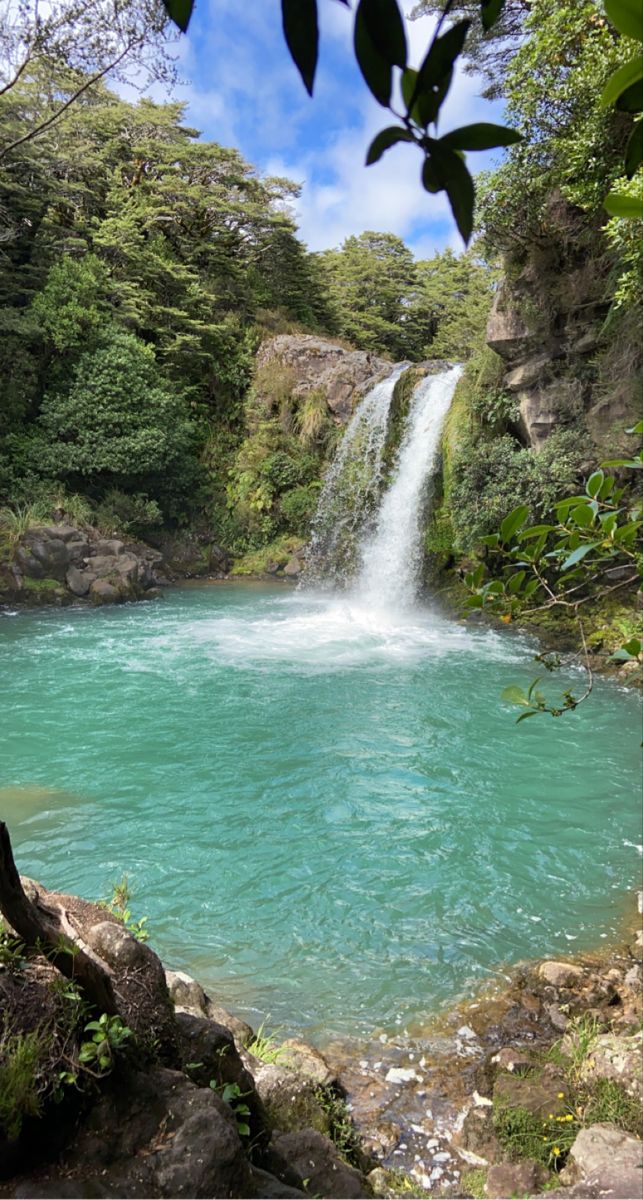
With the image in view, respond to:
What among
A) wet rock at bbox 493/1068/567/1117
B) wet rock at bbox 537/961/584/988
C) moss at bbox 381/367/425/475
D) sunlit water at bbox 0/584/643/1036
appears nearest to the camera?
wet rock at bbox 493/1068/567/1117

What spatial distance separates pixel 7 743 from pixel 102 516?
9096 mm

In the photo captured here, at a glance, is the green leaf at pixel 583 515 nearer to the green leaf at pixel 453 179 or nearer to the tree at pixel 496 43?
the green leaf at pixel 453 179

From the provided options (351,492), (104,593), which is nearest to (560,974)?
(104,593)

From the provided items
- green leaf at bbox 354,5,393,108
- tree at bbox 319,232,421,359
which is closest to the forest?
green leaf at bbox 354,5,393,108

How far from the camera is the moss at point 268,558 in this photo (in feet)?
55.8

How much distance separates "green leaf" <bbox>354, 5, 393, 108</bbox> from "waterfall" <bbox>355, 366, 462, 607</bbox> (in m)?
13.0

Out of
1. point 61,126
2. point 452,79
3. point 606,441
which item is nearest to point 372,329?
point 61,126

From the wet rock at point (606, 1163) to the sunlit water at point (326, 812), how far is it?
3.92ft

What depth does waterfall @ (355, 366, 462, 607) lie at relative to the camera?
13555 millimetres

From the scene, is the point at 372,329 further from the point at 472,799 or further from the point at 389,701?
the point at 472,799

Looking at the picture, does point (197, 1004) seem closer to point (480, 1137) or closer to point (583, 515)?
point (480, 1137)

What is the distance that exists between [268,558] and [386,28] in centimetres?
1677

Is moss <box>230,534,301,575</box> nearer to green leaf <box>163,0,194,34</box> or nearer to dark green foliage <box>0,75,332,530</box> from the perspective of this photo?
dark green foliage <box>0,75,332,530</box>

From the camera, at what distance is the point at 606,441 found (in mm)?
9539
